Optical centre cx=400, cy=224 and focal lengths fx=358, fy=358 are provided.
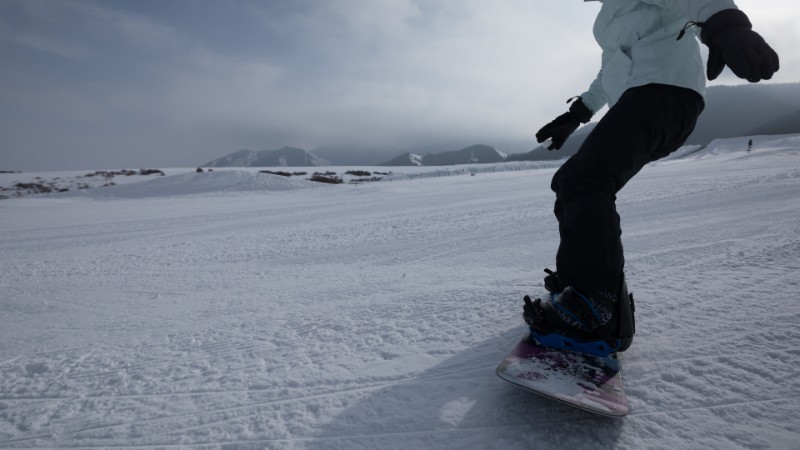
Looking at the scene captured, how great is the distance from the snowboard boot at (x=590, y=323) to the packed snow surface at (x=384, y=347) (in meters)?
0.12

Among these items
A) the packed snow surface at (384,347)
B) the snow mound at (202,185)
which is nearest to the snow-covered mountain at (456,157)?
the snow mound at (202,185)

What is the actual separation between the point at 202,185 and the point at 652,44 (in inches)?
627

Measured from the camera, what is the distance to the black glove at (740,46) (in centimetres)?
111

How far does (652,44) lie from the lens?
143 centimetres

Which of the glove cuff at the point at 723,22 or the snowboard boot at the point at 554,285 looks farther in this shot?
the snowboard boot at the point at 554,285

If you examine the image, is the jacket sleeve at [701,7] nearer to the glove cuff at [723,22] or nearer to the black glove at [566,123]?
the glove cuff at [723,22]

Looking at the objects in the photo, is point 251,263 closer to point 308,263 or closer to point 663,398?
point 308,263

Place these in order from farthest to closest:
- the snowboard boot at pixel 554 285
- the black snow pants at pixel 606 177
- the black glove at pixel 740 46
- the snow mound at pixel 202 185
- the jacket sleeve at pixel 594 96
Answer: the snow mound at pixel 202 185
the jacket sleeve at pixel 594 96
the snowboard boot at pixel 554 285
the black snow pants at pixel 606 177
the black glove at pixel 740 46

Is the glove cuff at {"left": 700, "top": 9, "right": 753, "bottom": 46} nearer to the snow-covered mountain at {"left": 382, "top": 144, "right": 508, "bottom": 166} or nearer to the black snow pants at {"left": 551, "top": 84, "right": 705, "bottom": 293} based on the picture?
the black snow pants at {"left": 551, "top": 84, "right": 705, "bottom": 293}

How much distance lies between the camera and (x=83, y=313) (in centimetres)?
213

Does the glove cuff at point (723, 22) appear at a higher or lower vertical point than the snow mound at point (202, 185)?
higher

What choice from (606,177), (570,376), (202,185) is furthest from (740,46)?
(202,185)

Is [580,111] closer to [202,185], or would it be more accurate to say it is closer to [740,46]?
[740,46]

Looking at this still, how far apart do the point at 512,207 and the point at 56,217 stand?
31.4 ft
